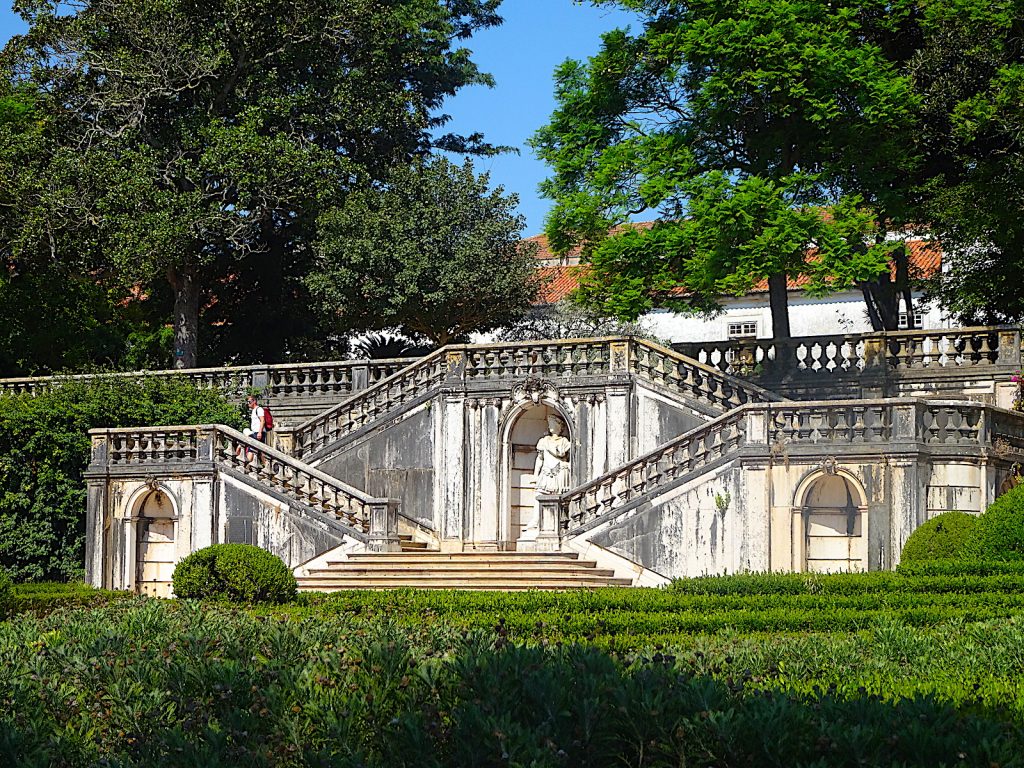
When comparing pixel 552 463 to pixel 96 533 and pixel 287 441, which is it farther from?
pixel 96 533

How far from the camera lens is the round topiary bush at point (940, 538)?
25031mm

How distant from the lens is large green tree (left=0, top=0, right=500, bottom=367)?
133 feet

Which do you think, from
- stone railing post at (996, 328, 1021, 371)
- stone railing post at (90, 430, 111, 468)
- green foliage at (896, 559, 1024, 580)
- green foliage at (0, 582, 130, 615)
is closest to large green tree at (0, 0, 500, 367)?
stone railing post at (90, 430, 111, 468)

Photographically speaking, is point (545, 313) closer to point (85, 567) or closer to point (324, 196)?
point (324, 196)

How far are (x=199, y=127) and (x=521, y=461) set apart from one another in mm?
14590

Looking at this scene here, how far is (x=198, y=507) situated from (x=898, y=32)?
64.3 ft

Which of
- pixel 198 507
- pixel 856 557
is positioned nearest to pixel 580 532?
pixel 856 557

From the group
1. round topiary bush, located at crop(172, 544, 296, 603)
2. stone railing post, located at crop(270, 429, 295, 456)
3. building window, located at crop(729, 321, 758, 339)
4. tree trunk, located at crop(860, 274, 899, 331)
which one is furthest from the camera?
building window, located at crop(729, 321, 758, 339)

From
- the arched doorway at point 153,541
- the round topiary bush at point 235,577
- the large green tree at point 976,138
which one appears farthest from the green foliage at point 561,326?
the round topiary bush at point 235,577

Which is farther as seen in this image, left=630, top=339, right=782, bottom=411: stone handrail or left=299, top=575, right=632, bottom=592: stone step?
left=630, top=339, right=782, bottom=411: stone handrail

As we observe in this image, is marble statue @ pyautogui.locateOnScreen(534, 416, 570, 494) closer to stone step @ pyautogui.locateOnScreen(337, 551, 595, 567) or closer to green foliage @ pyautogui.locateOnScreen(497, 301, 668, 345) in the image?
stone step @ pyautogui.locateOnScreen(337, 551, 595, 567)

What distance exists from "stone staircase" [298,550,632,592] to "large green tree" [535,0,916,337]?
23.6 ft

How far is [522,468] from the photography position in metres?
34.1

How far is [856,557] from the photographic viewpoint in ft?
90.9
